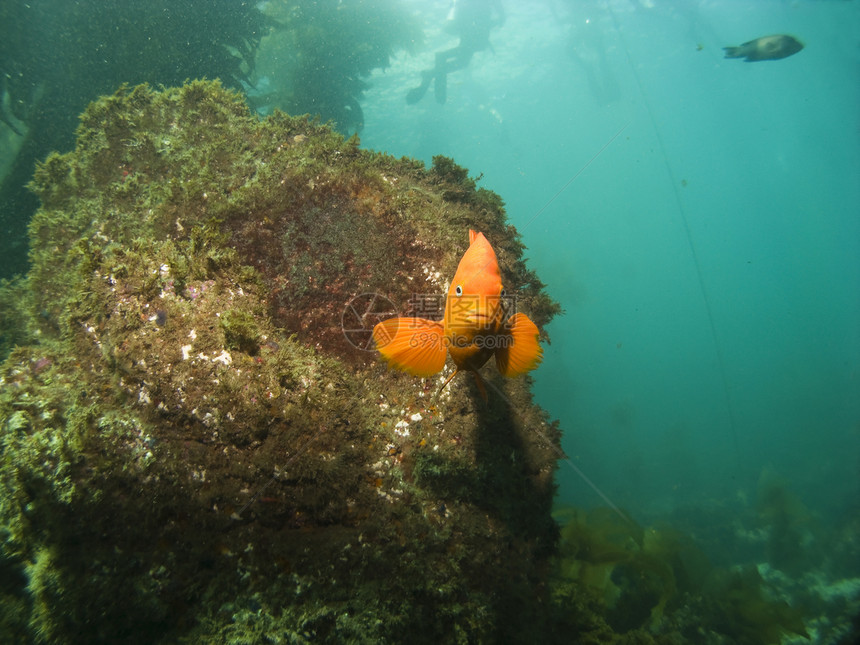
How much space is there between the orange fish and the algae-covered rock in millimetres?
925

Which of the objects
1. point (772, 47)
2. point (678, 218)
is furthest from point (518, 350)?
point (678, 218)

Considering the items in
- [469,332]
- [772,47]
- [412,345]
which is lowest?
[412,345]

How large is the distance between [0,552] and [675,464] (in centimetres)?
4390

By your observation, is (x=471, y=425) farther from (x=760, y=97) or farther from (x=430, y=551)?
(x=760, y=97)

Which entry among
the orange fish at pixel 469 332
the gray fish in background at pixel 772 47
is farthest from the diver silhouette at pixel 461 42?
the orange fish at pixel 469 332

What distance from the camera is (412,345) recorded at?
93.6 inches

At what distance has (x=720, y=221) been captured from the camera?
116188mm

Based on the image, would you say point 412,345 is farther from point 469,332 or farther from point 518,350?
point 518,350

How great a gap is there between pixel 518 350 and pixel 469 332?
1.99 feet

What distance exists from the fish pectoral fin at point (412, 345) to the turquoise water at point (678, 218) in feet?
9.54

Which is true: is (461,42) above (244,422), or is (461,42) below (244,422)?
above

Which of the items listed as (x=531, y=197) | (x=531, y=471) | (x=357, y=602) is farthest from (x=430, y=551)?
(x=531, y=197)

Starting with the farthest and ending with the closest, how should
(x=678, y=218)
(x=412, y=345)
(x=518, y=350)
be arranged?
(x=678, y=218) < (x=518, y=350) < (x=412, y=345)

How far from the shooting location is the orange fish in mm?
2129
